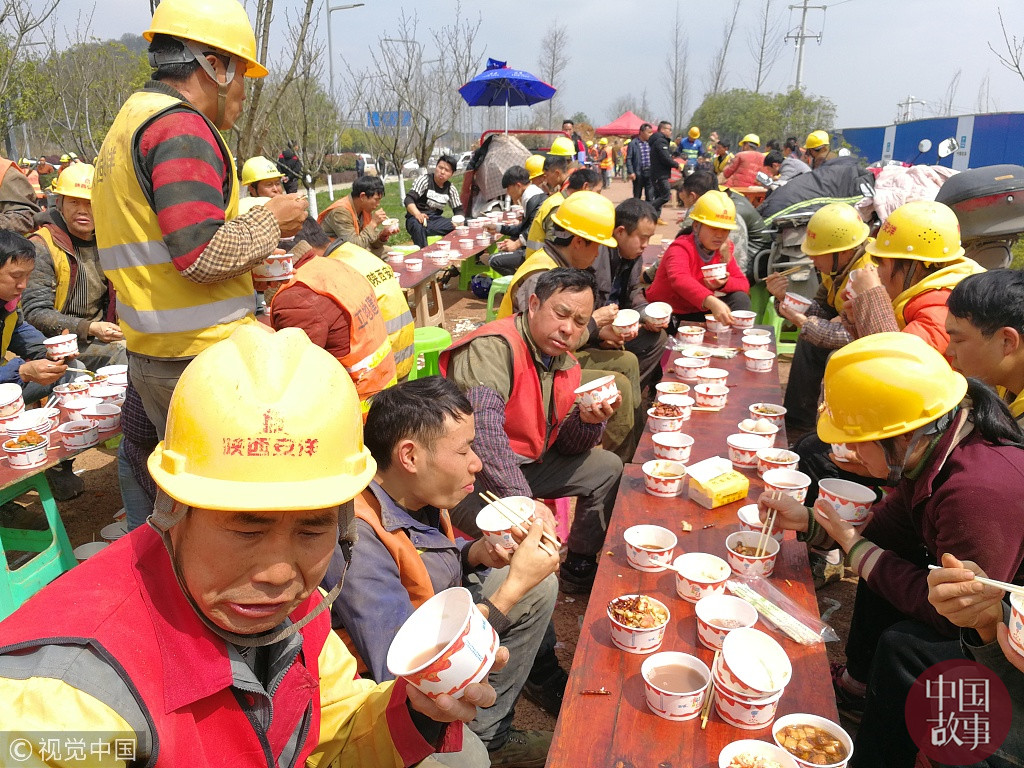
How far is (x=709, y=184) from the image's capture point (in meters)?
7.80

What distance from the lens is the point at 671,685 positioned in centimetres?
181

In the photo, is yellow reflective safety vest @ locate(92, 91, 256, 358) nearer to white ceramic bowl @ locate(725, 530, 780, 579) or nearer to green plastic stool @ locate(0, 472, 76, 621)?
green plastic stool @ locate(0, 472, 76, 621)

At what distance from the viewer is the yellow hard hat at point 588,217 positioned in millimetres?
4738

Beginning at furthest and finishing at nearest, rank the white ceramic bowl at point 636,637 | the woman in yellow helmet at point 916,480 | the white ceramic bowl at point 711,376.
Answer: the white ceramic bowl at point 711,376
the woman in yellow helmet at point 916,480
the white ceramic bowl at point 636,637

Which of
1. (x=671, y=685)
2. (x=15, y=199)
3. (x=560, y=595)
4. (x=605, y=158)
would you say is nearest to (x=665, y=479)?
(x=671, y=685)

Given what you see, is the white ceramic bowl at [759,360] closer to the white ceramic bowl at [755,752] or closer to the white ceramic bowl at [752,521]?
the white ceramic bowl at [752,521]

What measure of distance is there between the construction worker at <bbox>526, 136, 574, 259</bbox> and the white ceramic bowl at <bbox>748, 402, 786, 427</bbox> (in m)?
2.53

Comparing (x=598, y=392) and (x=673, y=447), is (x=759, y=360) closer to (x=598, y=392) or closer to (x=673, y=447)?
(x=598, y=392)

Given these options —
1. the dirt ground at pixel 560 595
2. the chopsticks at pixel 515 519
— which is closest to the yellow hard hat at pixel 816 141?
the dirt ground at pixel 560 595

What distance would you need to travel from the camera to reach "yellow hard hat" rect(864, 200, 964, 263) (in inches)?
142

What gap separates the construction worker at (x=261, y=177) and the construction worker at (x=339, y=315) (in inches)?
153

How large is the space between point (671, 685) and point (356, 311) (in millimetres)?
2254

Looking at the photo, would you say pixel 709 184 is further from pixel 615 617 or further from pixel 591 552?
pixel 615 617

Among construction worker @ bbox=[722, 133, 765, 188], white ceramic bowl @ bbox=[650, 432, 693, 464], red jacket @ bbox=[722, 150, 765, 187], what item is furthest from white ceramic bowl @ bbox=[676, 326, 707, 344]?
red jacket @ bbox=[722, 150, 765, 187]
